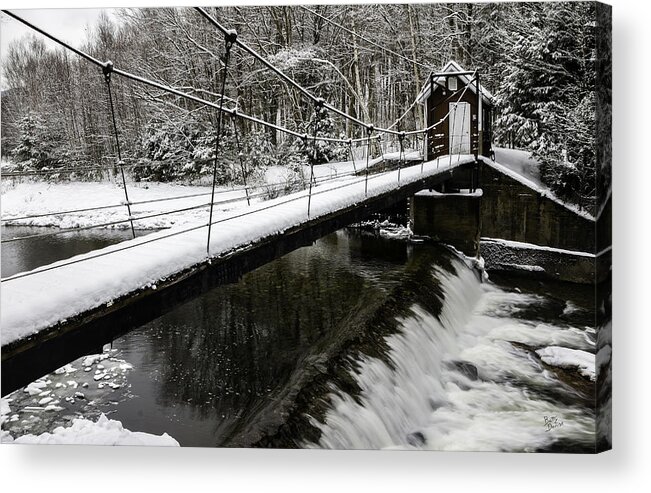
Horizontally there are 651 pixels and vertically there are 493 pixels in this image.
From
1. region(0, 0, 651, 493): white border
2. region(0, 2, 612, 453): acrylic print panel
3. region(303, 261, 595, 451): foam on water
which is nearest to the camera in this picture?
region(0, 2, 612, 453): acrylic print panel

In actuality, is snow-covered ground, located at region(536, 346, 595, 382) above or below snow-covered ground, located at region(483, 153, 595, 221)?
below

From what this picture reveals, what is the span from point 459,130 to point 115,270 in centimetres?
610

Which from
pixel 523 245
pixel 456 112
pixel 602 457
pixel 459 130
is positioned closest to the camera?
pixel 602 457

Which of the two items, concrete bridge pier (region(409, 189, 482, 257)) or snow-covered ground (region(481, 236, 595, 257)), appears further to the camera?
concrete bridge pier (region(409, 189, 482, 257))

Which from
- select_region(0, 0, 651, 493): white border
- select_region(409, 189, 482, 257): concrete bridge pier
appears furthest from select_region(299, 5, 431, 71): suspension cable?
select_region(409, 189, 482, 257): concrete bridge pier

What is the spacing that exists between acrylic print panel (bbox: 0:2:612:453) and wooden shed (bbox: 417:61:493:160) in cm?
6

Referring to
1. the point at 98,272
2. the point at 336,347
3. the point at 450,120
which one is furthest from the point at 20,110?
the point at 450,120

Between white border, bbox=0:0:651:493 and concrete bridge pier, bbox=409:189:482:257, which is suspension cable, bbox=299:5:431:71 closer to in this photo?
white border, bbox=0:0:651:493

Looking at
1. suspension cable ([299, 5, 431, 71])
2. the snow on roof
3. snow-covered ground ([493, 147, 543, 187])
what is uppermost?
suspension cable ([299, 5, 431, 71])

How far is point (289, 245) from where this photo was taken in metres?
3.28

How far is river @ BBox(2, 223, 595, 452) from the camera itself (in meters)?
3.50

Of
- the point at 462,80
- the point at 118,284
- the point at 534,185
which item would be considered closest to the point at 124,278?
the point at 118,284

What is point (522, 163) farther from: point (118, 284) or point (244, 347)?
point (118, 284)

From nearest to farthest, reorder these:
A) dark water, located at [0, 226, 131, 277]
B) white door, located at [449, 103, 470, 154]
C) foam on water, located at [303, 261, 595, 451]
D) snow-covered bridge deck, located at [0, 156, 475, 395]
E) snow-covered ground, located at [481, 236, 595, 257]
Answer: snow-covered bridge deck, located at [0, 156, 475, 395] → foam on water, located at [303, 261, 595, 451] → dark water, located at [0, 226, 131, 277] → snow-covered ground, located at [481, 236, 595, 257] → white door, located at [449, 103, 470, 154]
